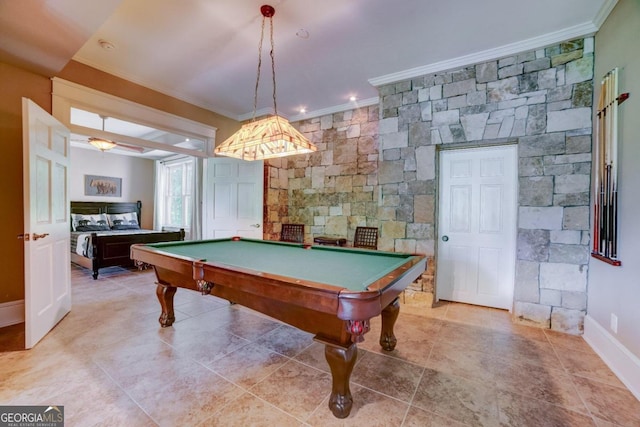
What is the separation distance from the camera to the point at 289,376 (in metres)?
1.91

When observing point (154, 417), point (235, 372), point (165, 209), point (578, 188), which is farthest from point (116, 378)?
point (165, 209)

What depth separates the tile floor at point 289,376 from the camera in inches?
60.6

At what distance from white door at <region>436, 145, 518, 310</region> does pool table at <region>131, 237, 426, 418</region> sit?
162cm

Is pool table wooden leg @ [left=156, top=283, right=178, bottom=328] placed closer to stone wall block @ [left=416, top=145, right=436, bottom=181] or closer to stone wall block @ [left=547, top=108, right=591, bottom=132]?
stone wall block @ [left=416, top=145, right=436, bottom=181]

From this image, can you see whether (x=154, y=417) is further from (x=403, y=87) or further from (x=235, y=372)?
(x=403, y=87)

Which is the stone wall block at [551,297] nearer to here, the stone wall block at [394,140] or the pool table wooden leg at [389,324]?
the pool table wooden leg at [389,324]

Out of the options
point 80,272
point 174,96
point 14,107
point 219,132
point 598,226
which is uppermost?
point 174,96

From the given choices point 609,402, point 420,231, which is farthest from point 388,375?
point 420,231

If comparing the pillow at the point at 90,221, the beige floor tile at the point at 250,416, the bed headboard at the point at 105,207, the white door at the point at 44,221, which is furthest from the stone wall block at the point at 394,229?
the bed headboard at the point at 105,207

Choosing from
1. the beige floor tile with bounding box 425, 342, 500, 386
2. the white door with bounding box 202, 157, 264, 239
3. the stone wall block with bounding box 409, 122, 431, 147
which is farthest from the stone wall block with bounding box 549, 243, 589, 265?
the white door with bounding box 202, 157, 264, 239

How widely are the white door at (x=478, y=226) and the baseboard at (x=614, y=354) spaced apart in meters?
0.77

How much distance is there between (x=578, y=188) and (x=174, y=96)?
16.9 ft

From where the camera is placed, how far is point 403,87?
3.48 metres

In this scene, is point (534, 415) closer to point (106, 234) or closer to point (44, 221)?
point (44, 221)
